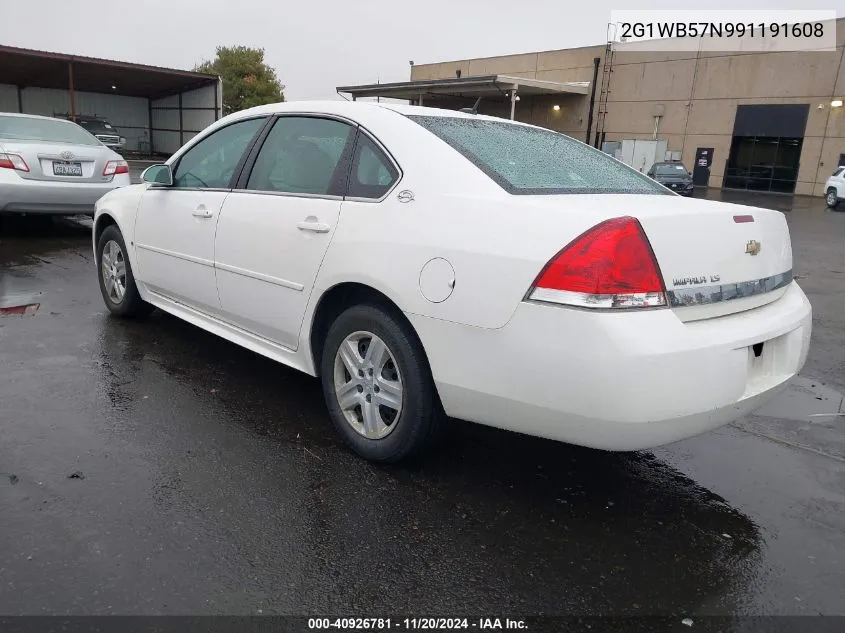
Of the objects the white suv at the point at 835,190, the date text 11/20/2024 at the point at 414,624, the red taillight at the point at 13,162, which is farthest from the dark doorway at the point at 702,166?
the date text 11/20/2024 at the point at 414,624

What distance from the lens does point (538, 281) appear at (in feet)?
7.73

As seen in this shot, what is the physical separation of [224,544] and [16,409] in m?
1.77

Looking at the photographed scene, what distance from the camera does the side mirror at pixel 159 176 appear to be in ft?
14.2

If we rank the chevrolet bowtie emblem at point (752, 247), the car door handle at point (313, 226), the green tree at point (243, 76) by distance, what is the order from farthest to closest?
the green tree at point (243, 76)
the car door handle at point (313, 226)
the chevrolet bowtie emblem at point (752, 247)

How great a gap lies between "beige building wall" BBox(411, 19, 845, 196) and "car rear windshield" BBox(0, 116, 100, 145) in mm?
32096

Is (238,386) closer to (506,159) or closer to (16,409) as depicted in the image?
(16,409)

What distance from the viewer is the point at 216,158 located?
409 cm

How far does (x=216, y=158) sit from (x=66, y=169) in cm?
565

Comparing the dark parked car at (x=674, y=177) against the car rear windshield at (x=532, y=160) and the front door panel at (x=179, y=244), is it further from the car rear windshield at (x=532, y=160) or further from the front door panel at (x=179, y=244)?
the front door panel at (x=179, y=244)

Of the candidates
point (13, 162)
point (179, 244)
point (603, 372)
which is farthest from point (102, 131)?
point (603, 372)

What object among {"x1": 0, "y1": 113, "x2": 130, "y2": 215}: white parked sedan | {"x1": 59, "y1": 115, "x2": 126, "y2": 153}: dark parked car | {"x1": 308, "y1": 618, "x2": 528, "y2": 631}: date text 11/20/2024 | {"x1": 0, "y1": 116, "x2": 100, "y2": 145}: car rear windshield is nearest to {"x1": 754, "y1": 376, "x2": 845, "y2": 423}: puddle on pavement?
{"x1": 308, "y1": 618, "x2": 528, "y2": 631}: date text 11/20/2024

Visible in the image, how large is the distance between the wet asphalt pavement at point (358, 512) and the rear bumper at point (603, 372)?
0.47 meters

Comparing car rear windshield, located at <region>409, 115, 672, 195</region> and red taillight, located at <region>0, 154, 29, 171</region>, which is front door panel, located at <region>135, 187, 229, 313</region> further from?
red taillight, located at <region>0, 154, 29, 171</region>

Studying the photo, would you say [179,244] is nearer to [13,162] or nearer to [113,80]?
[13,162]
